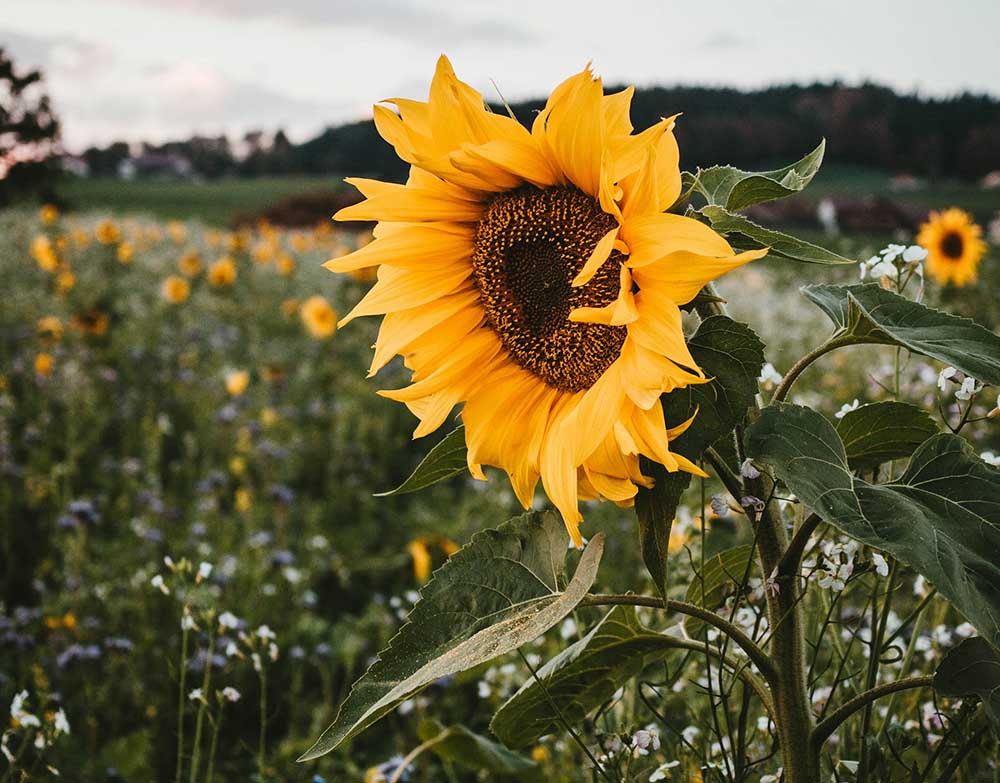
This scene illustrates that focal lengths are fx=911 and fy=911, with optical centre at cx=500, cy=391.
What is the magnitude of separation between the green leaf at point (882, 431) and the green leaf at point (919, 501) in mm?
88

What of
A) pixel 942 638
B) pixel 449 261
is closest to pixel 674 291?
pixel 449 261

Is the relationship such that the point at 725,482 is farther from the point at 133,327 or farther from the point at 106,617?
the point at 133,327

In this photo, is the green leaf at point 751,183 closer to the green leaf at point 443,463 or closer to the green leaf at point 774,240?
the green leaf at point 774,240

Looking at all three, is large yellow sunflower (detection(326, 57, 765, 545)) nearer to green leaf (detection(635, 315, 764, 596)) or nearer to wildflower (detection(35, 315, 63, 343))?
green leaf (detection(635, 315, 764, 596))

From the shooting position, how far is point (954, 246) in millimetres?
6168

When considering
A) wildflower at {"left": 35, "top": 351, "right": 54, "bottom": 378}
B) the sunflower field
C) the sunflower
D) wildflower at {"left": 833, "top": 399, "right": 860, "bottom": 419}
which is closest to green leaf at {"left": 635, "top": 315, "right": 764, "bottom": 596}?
the sunflower field

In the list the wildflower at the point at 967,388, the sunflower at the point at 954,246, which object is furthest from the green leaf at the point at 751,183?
the sunflower at the point at 954,246

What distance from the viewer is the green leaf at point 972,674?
1.03m

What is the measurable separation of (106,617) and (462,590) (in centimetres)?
239

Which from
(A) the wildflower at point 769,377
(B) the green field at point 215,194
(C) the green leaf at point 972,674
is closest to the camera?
(C) the green leaf at point 972,674

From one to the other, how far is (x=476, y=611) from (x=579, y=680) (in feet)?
0.83

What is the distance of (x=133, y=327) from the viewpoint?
628cm

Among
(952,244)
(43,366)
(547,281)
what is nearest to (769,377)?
(547,281)

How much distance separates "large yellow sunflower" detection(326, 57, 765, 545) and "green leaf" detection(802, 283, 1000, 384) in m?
0.20
